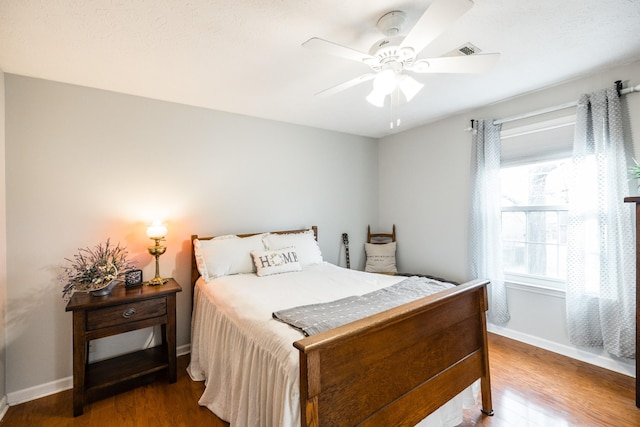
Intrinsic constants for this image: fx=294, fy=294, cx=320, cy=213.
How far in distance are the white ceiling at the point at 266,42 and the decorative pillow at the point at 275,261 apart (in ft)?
4.73

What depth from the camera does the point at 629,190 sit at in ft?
7.27

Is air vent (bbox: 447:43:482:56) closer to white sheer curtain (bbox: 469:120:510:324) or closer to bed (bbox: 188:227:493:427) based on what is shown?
white sheer curtain (bbox: 469:120:510:324)

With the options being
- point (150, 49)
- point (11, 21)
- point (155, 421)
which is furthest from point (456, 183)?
point (11, 21)

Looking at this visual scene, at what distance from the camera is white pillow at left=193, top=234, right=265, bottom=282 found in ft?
8.42

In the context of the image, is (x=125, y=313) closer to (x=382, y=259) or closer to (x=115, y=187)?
(x=115, y=187)

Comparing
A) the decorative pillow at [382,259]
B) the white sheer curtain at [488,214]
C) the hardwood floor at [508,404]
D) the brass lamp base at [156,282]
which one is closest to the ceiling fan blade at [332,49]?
the white sheer curtain at [488,214]

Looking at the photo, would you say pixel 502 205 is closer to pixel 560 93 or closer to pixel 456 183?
pixel 456 183

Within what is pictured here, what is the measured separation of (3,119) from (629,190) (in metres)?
4.60

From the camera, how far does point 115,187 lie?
2.49 m

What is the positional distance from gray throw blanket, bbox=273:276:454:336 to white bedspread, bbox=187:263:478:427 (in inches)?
2.8

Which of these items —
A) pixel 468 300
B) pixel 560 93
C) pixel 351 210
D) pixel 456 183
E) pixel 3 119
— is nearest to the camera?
pixel 468 300

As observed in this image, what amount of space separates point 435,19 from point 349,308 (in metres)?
1.50

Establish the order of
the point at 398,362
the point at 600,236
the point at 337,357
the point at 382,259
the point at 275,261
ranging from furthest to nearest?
the point at 382,259 < the point at 275,261 < the point at 600,236 < the point at 398,362 < the point at 337,357

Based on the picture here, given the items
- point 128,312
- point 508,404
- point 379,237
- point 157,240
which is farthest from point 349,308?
point 379,237
